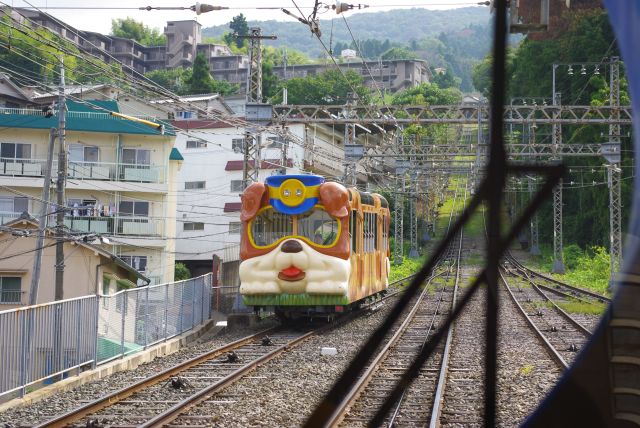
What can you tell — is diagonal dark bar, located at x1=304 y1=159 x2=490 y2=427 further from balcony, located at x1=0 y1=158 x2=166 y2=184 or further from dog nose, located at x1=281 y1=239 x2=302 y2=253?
balcony, located at x1=0 y1=158 x2=166 y2=184

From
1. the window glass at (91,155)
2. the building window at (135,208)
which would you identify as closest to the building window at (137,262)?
the building window at (135,208)

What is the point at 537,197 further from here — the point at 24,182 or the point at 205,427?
the point at 24,182

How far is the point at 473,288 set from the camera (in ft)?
6.05

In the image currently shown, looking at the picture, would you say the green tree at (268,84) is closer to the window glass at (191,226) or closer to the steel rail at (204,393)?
the window glass at (191,226)

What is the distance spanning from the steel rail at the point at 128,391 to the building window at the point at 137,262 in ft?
51.2

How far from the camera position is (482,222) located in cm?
184

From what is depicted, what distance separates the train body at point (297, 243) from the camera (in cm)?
1403

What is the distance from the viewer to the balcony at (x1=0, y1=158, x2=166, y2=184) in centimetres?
2698

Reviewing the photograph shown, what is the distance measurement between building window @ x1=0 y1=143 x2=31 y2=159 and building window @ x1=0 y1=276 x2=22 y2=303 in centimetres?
735

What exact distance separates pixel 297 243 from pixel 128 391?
553 centimetres

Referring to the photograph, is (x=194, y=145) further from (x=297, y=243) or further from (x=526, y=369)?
(x=526, y=369)

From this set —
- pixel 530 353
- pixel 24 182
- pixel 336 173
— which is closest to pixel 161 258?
pixel 24 182

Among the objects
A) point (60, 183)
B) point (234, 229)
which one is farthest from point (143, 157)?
point (60, 183)

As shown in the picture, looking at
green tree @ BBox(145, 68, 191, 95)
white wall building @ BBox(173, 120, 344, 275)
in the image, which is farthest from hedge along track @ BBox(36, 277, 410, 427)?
green tree @ BBox(145, 68, 191, 95)
